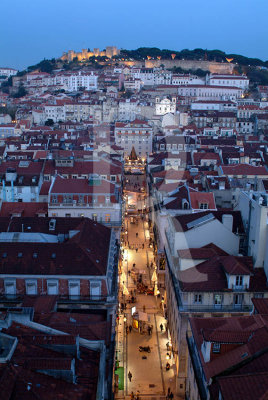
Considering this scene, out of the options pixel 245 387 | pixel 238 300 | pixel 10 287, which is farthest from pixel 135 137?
pixel 245 387

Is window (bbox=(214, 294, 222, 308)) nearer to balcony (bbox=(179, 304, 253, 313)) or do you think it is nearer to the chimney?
balcony (bbox=(179, 304, 253, 313))

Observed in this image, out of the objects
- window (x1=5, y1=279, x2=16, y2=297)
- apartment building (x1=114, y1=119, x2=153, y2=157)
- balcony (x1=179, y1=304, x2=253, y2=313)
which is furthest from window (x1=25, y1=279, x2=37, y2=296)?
apartment building (x1=114, y1=119, x2=153, y2=157)

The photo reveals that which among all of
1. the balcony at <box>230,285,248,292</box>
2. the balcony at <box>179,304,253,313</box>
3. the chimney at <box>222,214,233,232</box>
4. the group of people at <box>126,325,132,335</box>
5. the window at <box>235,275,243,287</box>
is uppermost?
the chimney at <box>222,214,233,232</box>

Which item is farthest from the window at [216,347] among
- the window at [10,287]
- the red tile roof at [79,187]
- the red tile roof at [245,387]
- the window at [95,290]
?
the red tile roof at [79,187]

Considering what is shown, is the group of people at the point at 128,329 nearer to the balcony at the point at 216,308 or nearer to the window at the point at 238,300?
the balcony at the point at 216,308

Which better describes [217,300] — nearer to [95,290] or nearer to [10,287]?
[95,290]

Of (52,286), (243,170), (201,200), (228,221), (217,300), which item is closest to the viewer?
(217,300)

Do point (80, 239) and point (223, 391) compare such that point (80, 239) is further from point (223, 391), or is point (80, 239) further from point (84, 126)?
point (84, 126)
